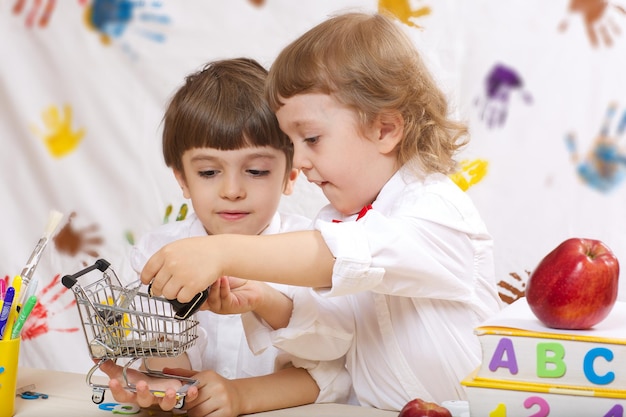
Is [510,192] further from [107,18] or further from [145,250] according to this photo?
[107,18]

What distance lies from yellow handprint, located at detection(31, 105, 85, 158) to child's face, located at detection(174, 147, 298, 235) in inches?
25.4

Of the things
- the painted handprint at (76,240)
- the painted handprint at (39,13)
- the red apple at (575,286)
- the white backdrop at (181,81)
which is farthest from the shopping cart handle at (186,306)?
the painted handprint at (39,13)

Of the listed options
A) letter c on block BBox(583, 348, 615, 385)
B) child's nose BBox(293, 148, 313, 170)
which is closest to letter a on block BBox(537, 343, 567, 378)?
letter c on block BBox(583, 348, 615, 385)

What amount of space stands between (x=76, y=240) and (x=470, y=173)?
872 millimetres

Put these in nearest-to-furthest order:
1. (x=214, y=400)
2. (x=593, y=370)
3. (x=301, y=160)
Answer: (x=593, y=370) < (x=214, y=400) < (x=301, y=160)

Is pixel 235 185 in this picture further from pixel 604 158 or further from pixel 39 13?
pixel 39 13

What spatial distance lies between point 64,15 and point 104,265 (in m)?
1.13

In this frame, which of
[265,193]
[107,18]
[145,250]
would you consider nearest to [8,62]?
[107,18]

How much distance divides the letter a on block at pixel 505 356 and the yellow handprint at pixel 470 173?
90 cm

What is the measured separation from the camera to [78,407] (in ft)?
3.38

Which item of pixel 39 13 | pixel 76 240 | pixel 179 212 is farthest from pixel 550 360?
pixel 39 13

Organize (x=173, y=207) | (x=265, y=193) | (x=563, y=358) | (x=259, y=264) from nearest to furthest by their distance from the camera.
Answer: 1. (x=563, y=358)
2. (x=259, y=264)
3. (x=265, y=193)
4. (x=173, y=207)

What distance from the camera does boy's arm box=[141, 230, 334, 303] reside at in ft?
2.85

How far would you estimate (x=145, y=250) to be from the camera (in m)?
1.41
